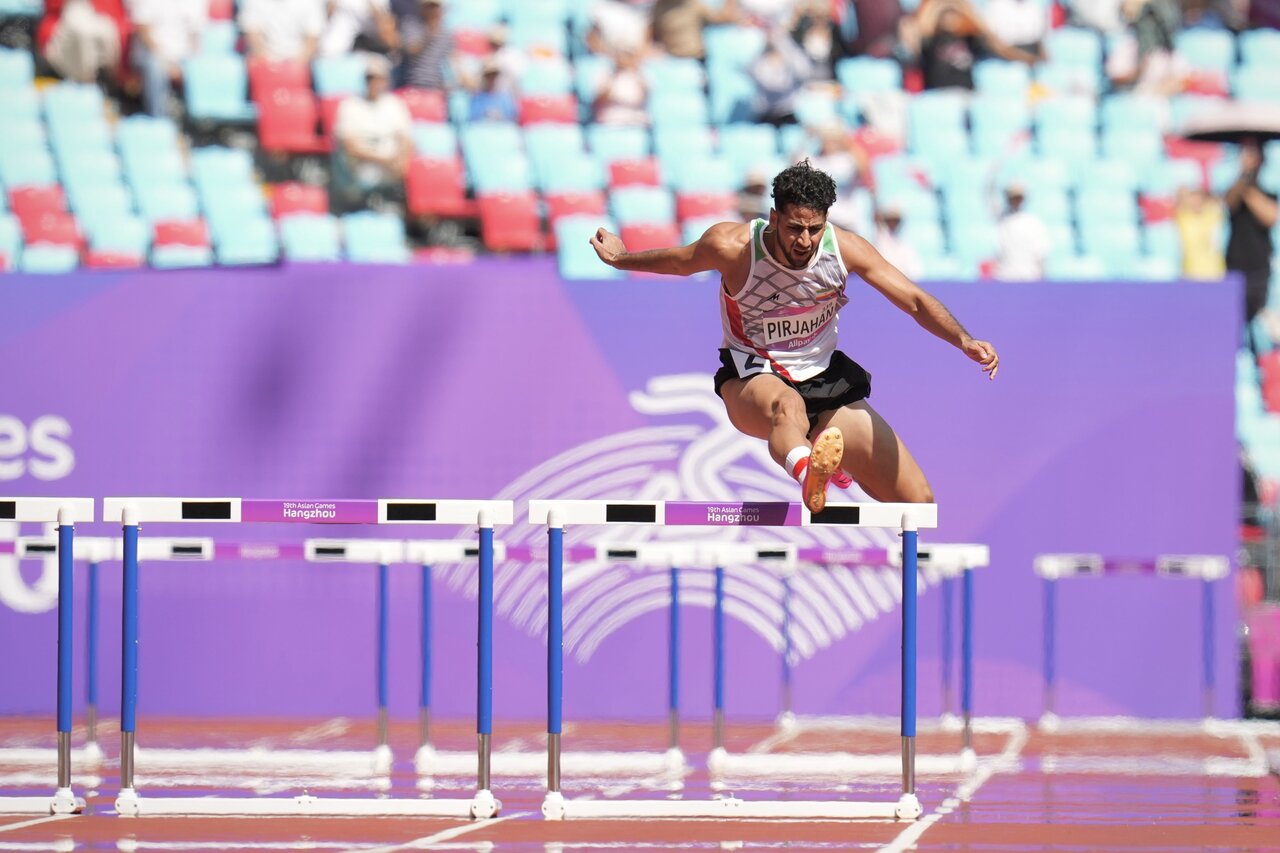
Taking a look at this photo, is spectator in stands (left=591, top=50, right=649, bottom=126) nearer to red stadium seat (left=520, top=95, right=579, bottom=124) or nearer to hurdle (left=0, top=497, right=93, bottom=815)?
red stadium seat (left=520, top=95, right=579, bottom=124)

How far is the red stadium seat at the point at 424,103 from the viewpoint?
15.2 m

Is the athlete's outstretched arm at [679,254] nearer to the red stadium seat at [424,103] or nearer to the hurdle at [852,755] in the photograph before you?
the hurdle at [852,755]

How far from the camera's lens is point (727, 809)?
22.8 ft

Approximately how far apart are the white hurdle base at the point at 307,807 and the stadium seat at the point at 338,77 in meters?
9.08

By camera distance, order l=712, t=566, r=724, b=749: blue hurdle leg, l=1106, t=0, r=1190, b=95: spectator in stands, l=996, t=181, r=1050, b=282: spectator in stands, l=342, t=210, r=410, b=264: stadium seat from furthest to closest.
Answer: l=1106, t=0, r=1190, b=95: spectator in stands < l=996, t=181, r=1050, b=282: spectator in stands < l=342, t=210, r=410, b=264: stadium seat < l=712, t=566, r=724, b=749: blue hurdle leg

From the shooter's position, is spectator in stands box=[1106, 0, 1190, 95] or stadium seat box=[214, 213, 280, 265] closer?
stadium seat box=[214, 213, 280, 265]

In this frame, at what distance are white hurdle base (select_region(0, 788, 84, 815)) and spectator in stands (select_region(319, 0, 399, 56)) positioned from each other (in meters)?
9.78

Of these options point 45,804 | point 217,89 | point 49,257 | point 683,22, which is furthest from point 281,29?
point 45,804

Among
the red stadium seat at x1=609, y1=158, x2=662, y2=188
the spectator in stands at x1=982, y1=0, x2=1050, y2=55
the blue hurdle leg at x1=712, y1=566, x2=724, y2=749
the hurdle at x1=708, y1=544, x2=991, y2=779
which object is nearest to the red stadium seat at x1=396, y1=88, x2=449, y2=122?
the red stadium seat at x1=609, y1=158, x2=662, y2=188

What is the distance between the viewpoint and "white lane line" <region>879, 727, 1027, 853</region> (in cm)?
632

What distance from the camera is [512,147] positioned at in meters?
15.0

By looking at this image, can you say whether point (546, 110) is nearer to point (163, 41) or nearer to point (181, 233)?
point (163, 41)

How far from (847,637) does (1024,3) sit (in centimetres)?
765

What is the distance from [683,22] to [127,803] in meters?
11.0
